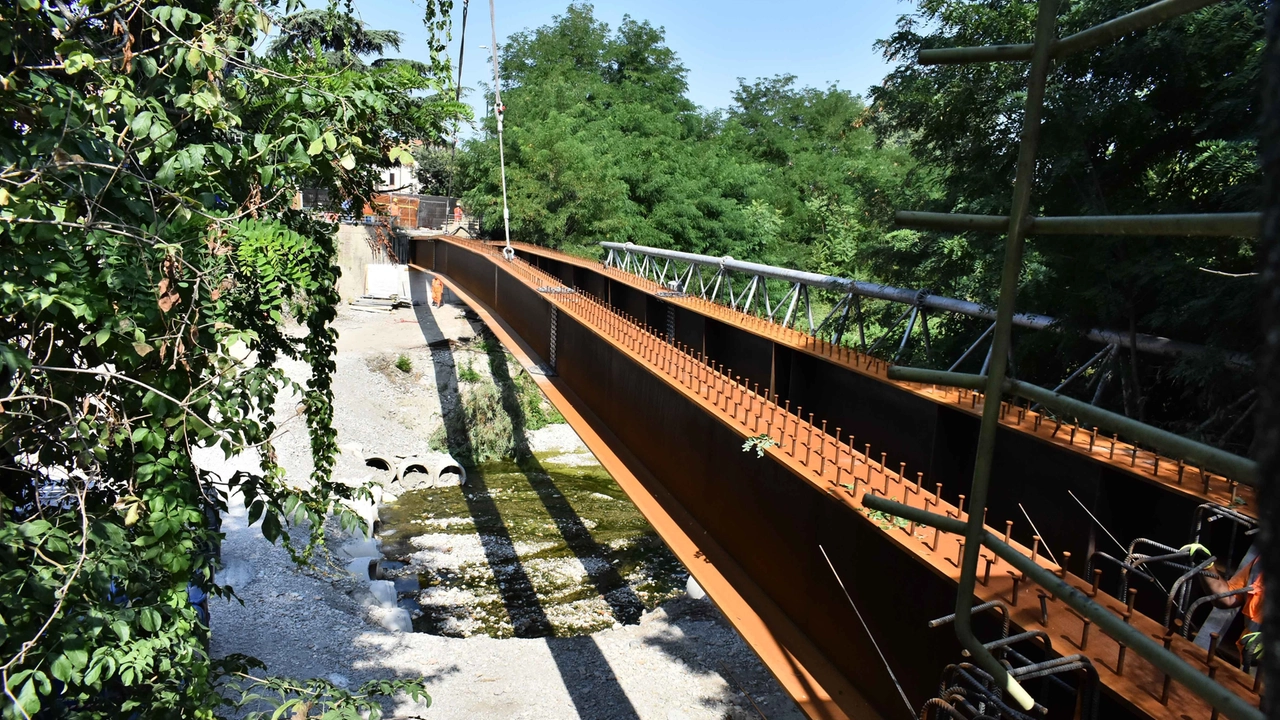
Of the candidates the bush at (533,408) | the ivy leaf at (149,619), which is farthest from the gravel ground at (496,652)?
the bush at (533,408)

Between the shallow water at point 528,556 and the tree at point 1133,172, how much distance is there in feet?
24.5

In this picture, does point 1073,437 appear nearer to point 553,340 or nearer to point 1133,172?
point 1133,172

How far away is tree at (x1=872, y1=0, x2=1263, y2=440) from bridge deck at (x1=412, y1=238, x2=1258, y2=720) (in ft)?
8.82

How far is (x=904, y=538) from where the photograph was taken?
159 inches

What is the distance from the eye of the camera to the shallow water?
13.6 meters

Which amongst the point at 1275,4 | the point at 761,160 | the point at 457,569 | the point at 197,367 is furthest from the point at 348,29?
the point at 761,160

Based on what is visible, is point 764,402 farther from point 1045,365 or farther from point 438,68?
point 1045,365

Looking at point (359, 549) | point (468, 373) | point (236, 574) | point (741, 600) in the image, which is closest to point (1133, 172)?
point (741, 600)

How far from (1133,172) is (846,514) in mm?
8090

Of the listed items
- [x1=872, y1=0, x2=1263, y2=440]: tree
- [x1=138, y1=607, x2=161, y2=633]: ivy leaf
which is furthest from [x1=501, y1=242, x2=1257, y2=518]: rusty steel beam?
[x1=138, y1=607, x2=161, y2=633]: ivy leaf

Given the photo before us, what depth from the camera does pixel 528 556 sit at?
1617 centimetres

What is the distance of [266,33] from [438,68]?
2.51 feet

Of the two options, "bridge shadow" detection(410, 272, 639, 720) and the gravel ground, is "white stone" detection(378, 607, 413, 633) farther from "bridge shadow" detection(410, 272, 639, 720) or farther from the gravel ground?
"bridge shadow" detection(410, 272, 639, 720)

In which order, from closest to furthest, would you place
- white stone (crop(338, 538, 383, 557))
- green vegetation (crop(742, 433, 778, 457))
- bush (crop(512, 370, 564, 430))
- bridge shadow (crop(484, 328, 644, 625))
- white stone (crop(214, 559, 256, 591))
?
green vegetation (crop(742, 433, 778, 457)) < white stone (crop(214, 559, 256, 591)) < bridge shadow (crop(484, 328, 644, 625)) < white stone (crop(338, 538, 383, 557)) < bush (crop(512, 370, 564, 430))
